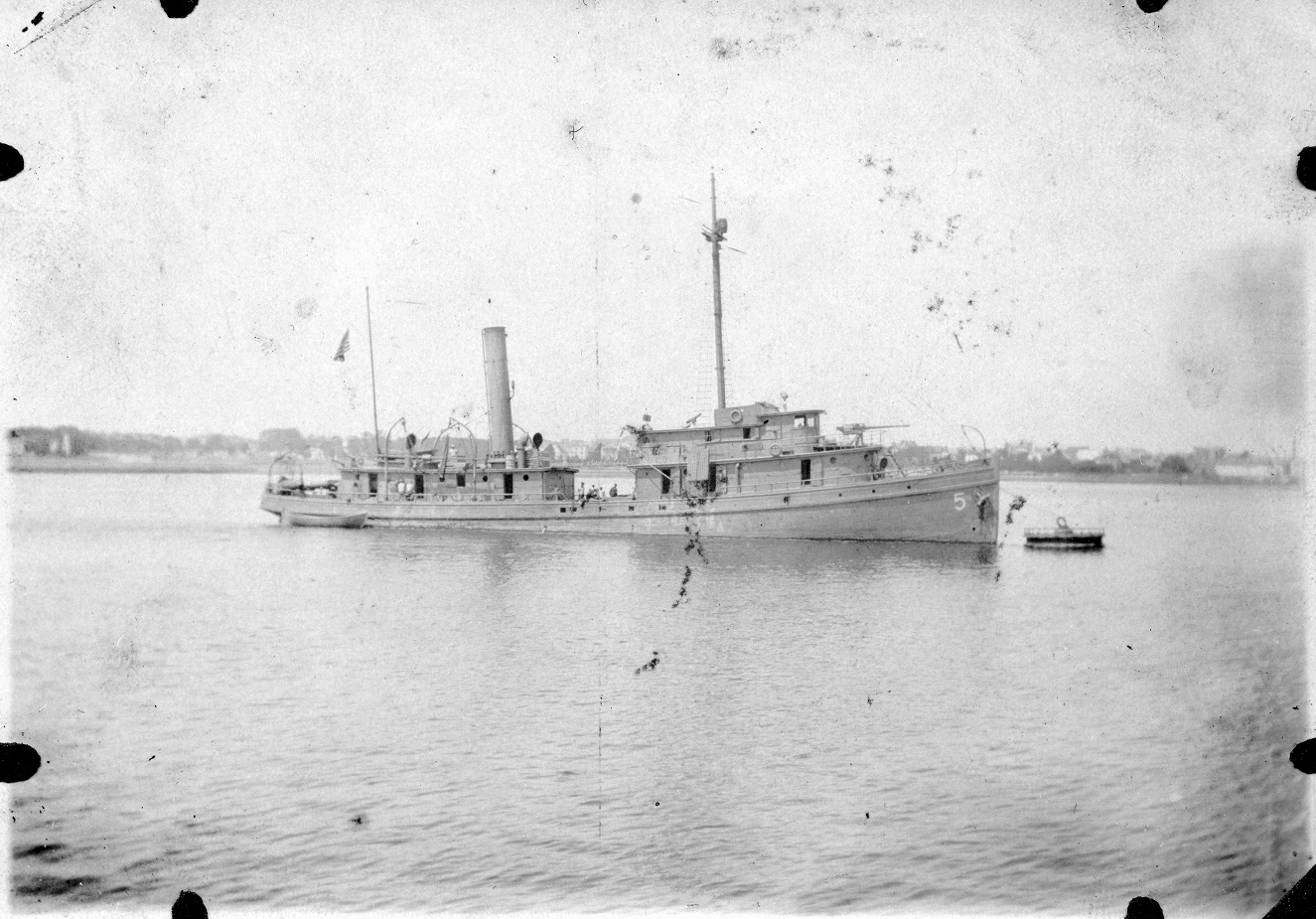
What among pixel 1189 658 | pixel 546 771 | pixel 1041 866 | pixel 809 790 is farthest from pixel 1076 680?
pixel 546 771

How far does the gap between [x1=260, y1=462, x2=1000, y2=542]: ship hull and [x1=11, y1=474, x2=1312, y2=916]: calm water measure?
595 cm

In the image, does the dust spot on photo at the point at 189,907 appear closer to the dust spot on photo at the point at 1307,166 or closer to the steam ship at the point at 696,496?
the steam ship at the point at 696,496

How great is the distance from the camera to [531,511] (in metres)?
14.2

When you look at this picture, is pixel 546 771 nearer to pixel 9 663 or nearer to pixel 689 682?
pixel 689 682

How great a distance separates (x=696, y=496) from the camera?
12086 millimetres

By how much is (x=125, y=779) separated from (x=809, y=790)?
3371mm

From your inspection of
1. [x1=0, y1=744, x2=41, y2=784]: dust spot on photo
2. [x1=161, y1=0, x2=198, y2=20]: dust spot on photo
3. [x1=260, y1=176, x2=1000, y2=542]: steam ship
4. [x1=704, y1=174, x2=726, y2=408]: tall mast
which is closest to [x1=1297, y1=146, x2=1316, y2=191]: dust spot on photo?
[x1=704, y1=174, x2=726, y2=408]: tall mast

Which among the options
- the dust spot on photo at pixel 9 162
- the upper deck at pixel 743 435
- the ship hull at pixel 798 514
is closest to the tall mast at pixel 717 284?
the upper deck at pixel 743 435

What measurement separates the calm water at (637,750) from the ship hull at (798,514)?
19.5 ft

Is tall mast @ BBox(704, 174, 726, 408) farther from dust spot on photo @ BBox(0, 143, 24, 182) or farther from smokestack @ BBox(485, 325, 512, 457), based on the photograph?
dust spot on photo @ BBox(0, 143, 24, 182)

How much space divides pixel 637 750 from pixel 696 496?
7.52 m

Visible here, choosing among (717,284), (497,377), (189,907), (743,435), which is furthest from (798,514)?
(189,907)

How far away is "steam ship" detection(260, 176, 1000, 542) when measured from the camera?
33.1 feet

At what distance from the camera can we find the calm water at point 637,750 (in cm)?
415
